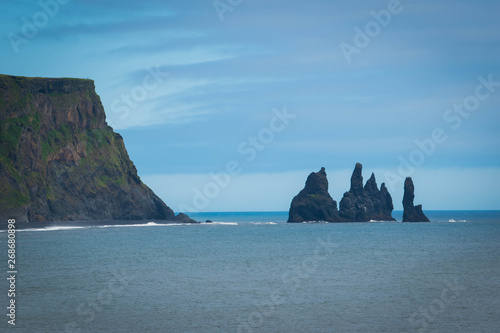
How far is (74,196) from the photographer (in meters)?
183

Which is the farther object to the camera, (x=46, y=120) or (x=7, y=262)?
(x=46, y=120)

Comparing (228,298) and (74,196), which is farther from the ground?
(74,196)

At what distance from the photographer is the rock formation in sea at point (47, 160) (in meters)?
160

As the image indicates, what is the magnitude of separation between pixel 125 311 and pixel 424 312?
17266 mm

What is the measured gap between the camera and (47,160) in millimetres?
179125

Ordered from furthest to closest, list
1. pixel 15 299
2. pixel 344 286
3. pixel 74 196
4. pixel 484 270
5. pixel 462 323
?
pixel 74 196
pixel 484 270
pixel 344 286
pixel 15 299
pixel 462 323

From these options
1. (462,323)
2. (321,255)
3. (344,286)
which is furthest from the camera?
(321,255)

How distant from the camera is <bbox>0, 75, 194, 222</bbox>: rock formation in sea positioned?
159750 millimetres

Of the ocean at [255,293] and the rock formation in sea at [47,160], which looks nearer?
the ocean at [255,293]

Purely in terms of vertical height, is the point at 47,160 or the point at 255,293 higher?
the point at 47,160

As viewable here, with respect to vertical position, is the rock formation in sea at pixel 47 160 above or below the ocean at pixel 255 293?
above

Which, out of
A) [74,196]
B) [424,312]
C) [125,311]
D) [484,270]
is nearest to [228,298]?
[125,311]

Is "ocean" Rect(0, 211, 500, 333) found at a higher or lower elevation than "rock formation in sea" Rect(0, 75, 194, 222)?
lower

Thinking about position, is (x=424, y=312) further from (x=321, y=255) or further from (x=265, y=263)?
(x=321, y=255)
